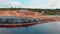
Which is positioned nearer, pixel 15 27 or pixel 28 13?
pixel 15 27

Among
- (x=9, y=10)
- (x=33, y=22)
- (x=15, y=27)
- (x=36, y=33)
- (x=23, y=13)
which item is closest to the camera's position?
(x=36, y=33)

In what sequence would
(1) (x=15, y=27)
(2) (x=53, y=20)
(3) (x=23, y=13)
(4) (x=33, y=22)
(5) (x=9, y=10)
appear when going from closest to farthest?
(1) (x=15, y=27)
(4) (x=33, y=22)
(2) (x=53, y=20)
(3) (x=23, y=13)
(5) (x=9, y=10)

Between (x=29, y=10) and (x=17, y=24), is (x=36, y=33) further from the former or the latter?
(x=29, y=10)

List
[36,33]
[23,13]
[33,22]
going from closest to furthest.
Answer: [36,33]
[33,22]
[23,13]

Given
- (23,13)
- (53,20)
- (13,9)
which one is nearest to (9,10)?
(13,9)

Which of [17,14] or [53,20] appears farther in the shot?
[17,14]

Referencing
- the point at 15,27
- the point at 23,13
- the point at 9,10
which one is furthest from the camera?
the point at 9,10

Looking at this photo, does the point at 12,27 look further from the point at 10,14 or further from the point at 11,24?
the point at 10,14

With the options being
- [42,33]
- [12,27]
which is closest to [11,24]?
[12,27]
